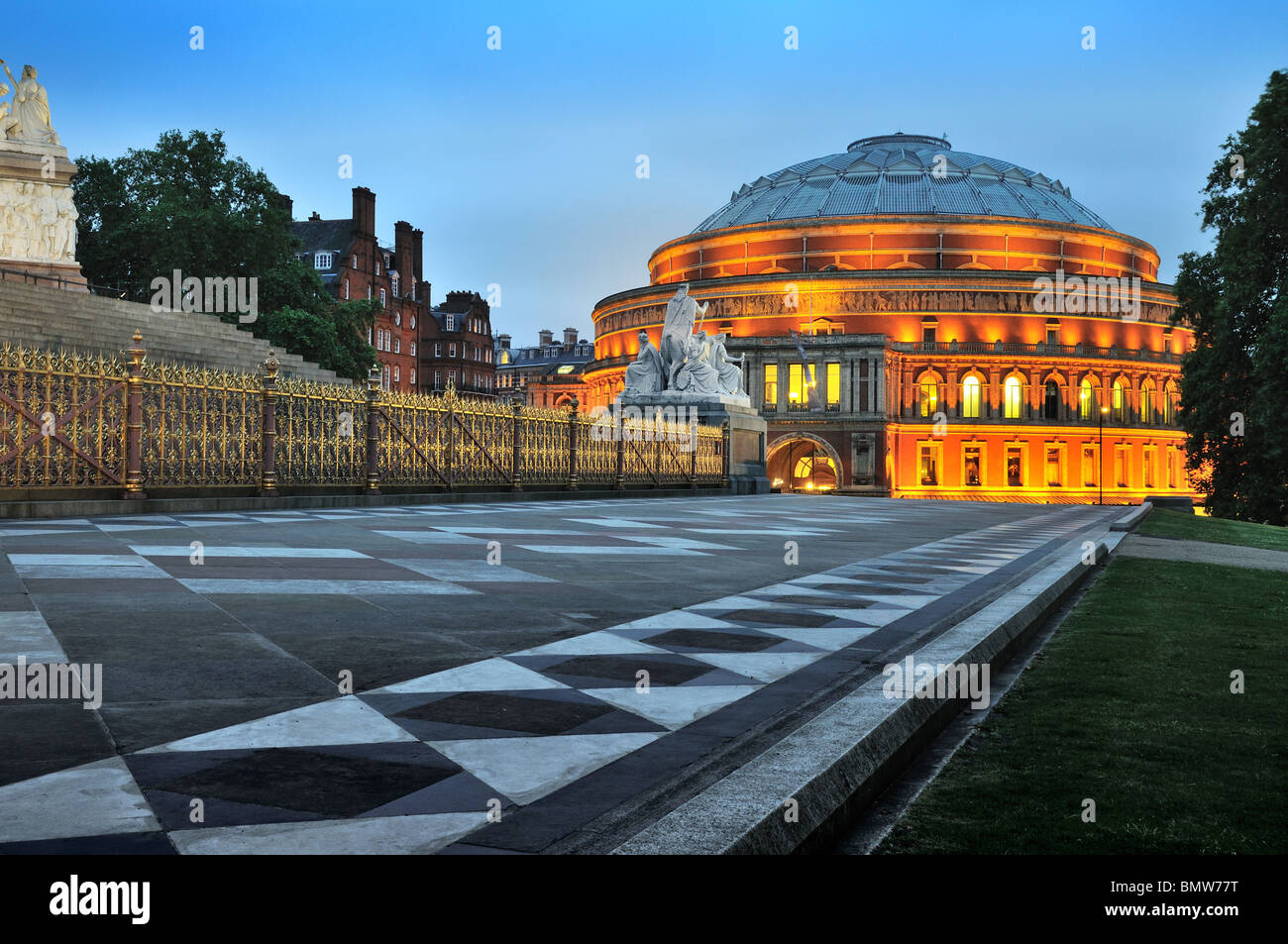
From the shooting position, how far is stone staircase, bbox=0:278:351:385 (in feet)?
78.0

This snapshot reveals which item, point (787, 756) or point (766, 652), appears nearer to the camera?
point (787, 756)

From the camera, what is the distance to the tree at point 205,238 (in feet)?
162

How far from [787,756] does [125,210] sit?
2263 inches

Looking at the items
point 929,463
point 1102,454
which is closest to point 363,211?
point 929,463

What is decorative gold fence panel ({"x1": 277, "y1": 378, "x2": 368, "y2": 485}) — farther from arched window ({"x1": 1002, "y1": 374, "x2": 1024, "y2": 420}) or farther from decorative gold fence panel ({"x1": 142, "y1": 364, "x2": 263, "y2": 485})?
arched window ({"x1": 1002, "y1": 374, "x2": 1024, "y2": 420})

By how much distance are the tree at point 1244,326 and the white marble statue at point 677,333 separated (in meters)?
17.3

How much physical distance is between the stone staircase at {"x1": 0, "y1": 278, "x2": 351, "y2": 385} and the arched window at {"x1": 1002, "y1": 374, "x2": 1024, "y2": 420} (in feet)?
199

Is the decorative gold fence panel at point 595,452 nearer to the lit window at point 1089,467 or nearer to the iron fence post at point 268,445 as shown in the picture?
Result: the iron fence post at point 268,445

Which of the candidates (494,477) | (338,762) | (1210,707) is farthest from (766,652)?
(494,477)

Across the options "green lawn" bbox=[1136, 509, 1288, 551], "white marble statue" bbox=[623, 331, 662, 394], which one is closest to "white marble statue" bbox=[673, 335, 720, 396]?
"white marble statue" bbox=[623, 331, 662, 394]

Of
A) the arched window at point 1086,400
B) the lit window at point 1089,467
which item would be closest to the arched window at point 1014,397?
the arched window at point 1086,400
